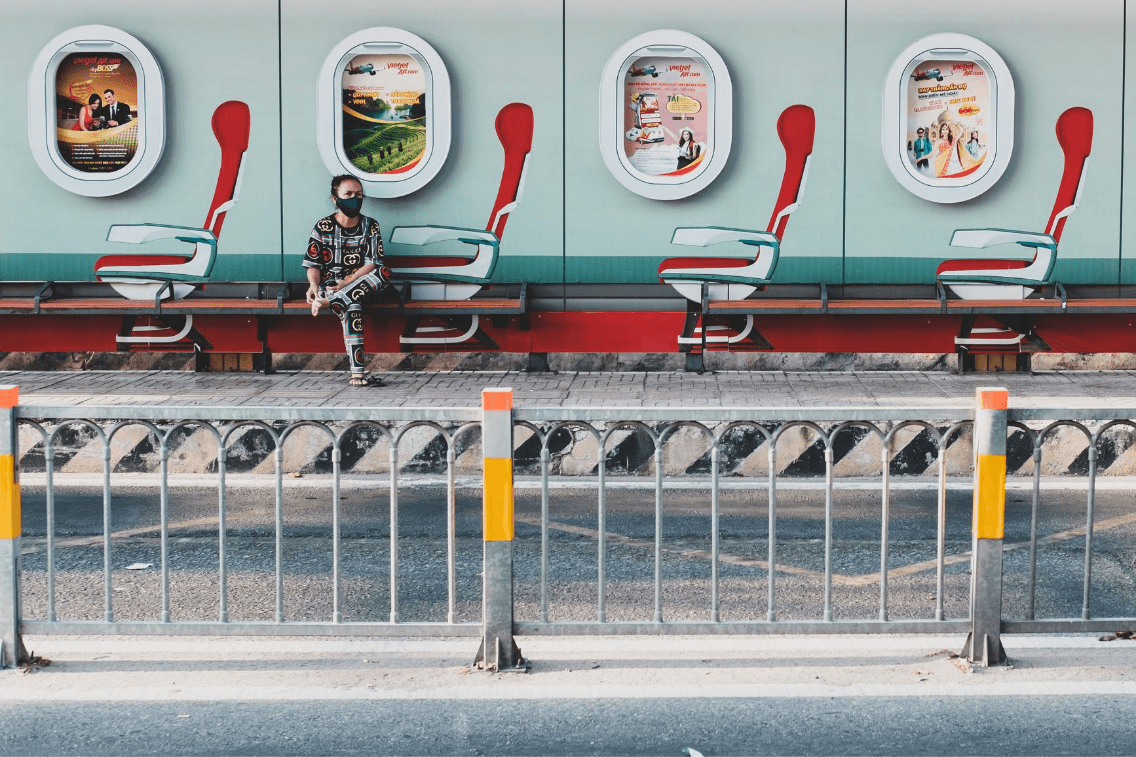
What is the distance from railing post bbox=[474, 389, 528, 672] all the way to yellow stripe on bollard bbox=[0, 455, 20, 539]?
5.73 ft

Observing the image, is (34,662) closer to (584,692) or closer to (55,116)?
(584,692)

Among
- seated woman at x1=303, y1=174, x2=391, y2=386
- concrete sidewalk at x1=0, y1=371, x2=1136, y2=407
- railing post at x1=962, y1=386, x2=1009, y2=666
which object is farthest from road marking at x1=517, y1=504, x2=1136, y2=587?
seated woman at x1=303, y1=174, x2=391, y2=386

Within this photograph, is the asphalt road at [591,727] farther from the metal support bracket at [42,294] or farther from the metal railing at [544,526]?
the metal support bracket at [42,294]

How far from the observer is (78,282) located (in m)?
11.6

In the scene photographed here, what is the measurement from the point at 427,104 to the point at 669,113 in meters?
2.10

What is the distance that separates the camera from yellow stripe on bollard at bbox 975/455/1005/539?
4.77 metres

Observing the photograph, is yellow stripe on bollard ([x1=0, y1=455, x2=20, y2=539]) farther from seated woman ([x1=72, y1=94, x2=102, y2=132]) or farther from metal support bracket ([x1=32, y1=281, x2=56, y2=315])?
seated woman ([x1=72, y1=94, x2=102, y2=132])

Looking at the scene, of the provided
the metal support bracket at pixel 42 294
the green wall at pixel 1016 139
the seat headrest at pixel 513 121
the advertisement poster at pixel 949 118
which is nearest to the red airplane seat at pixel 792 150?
the green wall at pixel 1016 139

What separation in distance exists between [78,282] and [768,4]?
21.4 feet

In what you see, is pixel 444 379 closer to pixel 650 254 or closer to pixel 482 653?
pixel 650 254

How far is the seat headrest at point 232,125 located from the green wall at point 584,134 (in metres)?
0.09

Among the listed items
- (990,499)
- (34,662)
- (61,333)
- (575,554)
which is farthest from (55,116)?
(990,499)

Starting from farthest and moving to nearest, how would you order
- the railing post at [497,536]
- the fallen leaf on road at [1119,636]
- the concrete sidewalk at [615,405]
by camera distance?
the concrete sidewalk at [615,405] → the fallen leaf on road at [1119,636] → the railing post at [497,536]

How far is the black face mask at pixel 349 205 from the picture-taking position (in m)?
10.9
